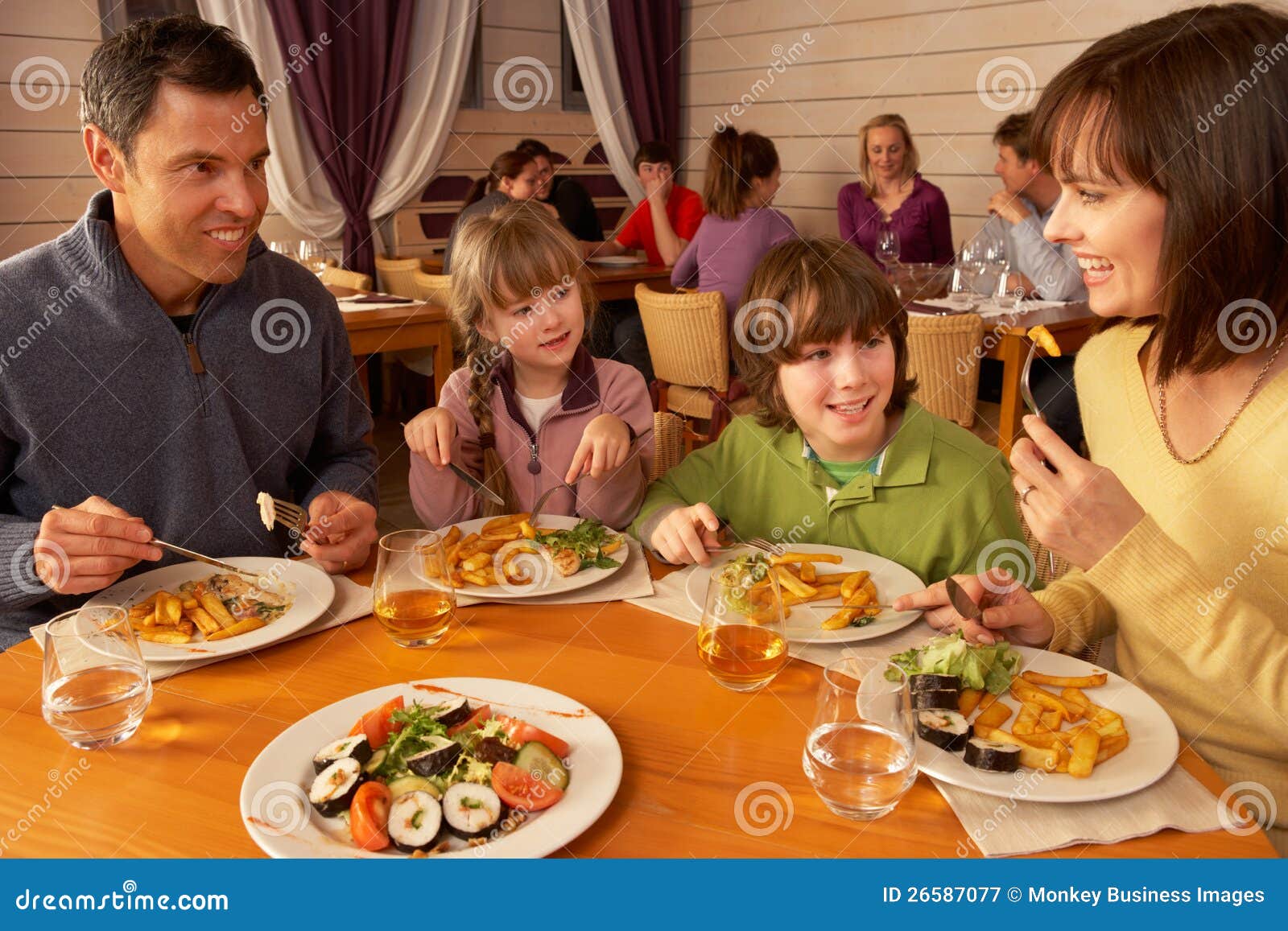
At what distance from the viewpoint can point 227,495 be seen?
1.85 meters

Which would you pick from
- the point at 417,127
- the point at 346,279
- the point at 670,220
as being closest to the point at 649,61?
the point at 670,220

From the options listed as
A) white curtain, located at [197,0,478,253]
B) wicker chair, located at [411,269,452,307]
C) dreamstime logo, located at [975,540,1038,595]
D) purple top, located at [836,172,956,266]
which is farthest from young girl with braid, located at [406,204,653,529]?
white curtain, located at [197,0,478,253]

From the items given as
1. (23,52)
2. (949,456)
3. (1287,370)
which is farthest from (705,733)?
(23,52)

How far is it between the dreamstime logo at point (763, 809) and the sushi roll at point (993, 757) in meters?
0.19

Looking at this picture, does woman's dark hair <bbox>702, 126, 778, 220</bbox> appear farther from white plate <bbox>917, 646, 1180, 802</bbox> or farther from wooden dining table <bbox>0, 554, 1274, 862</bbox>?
white plate <bbox>917, 646, 1180, 802</bbox>

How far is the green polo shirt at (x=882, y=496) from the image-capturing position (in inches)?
67.1

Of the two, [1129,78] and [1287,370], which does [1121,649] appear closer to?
[1287,370]

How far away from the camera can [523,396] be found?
2287mm

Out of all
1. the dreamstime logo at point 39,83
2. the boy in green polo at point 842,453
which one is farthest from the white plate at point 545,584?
the dreamstime logo at point 39,83

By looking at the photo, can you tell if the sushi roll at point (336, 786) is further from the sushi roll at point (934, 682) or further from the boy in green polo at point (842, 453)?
the boy in green polo at point (842, 453)

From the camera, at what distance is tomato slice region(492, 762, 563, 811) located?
0.95m

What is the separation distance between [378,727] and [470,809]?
0.63ft

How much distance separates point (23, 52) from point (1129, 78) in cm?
519

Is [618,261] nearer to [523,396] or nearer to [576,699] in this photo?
[523,396]
